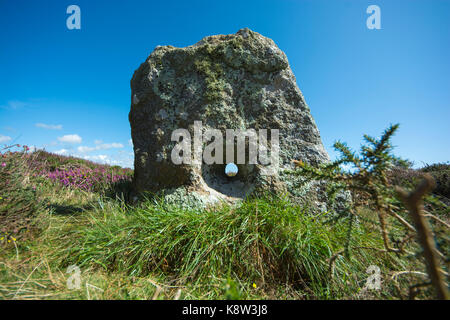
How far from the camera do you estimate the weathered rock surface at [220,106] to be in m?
2.98

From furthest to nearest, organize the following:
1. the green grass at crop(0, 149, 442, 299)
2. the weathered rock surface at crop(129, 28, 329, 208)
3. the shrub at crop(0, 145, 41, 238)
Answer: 1. the weathered rock surface at crop(129, 28, 329, 208)
2. the shrub at crop(0, 145, 41, 238)
3. the green grass at crop(0, 149, 442, 299)

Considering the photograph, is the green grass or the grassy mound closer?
the green grass

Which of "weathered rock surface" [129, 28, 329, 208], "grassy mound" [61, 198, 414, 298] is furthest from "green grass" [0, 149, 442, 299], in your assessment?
"weathered rock surface" [129, 28, 329, 208]

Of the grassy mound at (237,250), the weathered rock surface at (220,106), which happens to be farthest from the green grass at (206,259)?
the weathered rock surface at (220,106)

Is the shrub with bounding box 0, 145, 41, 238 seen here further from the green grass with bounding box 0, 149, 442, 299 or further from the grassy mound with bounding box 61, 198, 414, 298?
the grassy mound with bounding box 61, 198, 414, 298

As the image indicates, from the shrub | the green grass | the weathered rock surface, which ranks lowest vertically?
the green grass

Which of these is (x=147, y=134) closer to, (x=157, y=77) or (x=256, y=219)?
(x=157, y=77)

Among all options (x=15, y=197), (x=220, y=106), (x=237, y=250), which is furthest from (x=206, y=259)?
(x=15, y=197)

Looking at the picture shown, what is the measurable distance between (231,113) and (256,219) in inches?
63.9

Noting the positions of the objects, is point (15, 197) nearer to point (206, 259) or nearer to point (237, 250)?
point (206, 259)

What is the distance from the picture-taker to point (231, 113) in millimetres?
3074

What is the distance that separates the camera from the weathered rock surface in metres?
2.98

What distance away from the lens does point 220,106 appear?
120 inches
